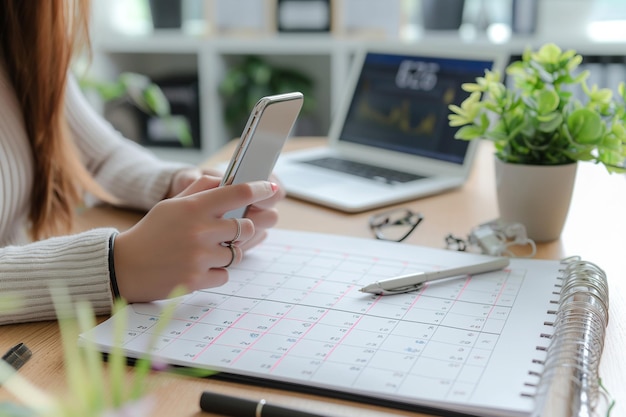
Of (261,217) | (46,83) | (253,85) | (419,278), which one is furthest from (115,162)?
(253,85)

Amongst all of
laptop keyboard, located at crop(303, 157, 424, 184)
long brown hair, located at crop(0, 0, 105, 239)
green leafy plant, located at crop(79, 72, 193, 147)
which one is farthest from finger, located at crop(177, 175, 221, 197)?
green leafy plant, located at crop(79, 72, 193, 147)

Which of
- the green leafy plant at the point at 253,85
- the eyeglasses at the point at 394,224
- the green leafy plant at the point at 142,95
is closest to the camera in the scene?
the eyeglasses at the point at 394,224

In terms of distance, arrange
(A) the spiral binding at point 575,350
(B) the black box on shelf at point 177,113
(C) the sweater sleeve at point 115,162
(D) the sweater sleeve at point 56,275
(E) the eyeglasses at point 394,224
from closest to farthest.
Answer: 1. (A) the spiral binding at point 575,350
2. (D) the sweater sleeve at point 56,275
3. (E) the eyeglasses at point 394,224
4. (C) the sweater sleeve at point 115,162
5. (B) the black box on shelf at point 177,113

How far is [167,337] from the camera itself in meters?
0.61

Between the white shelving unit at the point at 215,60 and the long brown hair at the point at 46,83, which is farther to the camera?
the white shelving unit at the point at 215,60

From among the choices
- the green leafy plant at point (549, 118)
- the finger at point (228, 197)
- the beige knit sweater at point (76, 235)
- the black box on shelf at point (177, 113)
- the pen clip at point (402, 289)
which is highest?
the green leafy plant at point (549, 118)

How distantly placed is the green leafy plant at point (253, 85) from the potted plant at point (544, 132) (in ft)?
5.59

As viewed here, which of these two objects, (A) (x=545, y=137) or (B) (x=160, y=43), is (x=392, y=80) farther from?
(B) (x=160, y=43)

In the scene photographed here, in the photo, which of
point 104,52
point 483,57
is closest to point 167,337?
point 483,57

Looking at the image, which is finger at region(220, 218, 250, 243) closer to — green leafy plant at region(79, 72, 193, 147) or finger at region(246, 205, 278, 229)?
finger at region(246, 205, 278, 229)

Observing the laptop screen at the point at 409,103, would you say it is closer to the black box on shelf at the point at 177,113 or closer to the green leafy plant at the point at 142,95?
the green leafy plant at the point at 142,95

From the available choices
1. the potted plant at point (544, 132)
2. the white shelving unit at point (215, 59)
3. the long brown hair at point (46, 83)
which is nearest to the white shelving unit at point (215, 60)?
the white shelving unit at point (215, 59)

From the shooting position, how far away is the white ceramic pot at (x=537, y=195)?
0.86 m

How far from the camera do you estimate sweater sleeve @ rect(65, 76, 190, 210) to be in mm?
1052
